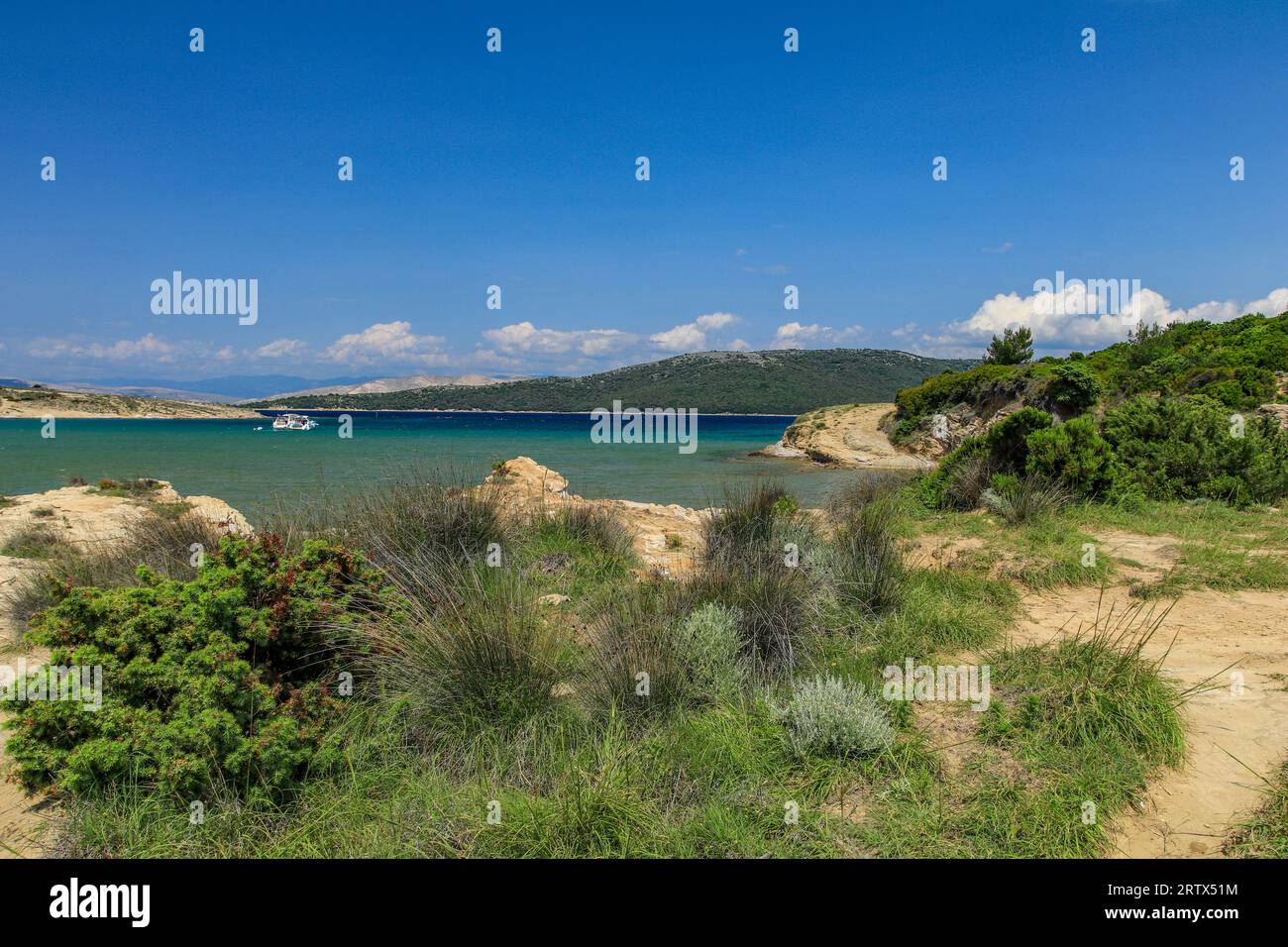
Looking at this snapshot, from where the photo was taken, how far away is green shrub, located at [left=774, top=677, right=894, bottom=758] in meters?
3.47

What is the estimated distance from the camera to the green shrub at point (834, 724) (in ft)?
11.4

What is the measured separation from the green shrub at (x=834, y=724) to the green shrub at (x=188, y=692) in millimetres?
2495

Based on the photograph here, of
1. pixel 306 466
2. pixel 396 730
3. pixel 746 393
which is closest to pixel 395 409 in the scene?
pixel 746 393

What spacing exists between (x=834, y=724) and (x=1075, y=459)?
28.6ft

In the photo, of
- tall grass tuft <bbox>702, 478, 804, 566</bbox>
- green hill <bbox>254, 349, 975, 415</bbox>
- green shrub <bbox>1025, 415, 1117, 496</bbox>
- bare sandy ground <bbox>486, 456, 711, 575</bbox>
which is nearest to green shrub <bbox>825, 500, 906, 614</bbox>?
tall grass tuft <bbox>702, 478, 804, 566</bbox>

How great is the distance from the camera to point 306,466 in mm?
27141

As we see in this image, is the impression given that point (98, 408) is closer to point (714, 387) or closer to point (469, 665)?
point (714, 387)

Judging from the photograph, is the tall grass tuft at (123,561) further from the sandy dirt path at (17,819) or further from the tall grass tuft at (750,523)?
the tall grass tuft at (750,523)

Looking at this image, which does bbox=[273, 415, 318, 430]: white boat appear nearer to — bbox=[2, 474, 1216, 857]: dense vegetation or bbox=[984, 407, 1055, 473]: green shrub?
bbox=[984, 407, 1055, 473]: green shrub

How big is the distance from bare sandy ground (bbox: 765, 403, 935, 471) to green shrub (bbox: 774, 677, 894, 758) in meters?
27.4

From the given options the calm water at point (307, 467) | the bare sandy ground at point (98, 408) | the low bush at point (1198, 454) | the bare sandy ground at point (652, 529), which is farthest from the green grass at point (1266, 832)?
the bare sandy ground at point (98, 408)

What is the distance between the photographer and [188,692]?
311 cm

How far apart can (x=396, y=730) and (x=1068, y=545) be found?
296 inches
